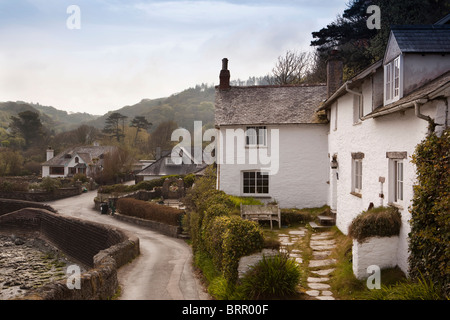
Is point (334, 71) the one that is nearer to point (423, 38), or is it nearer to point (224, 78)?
point (224, 78)

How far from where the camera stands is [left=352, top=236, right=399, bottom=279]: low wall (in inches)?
379

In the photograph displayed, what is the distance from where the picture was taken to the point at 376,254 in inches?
381

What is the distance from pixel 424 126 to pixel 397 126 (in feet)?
5.32

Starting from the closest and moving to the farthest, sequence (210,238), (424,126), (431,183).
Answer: (431,183), (424,126), (210,238)

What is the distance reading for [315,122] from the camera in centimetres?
2062

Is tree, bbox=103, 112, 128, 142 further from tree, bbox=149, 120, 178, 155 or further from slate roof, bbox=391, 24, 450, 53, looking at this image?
slate roof, bbox=391, 24, 450, 53

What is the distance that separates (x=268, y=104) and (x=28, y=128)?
7717 cm

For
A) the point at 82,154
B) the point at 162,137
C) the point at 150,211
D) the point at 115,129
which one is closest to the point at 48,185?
the point at 82,154

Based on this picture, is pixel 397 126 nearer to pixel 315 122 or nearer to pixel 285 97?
pixel 315 122

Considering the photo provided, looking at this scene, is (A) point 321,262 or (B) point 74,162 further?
(B) point 74,162

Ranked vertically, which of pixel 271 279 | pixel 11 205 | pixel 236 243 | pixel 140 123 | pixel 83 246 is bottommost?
pixel 83 246

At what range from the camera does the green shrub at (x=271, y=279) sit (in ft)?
30.3
